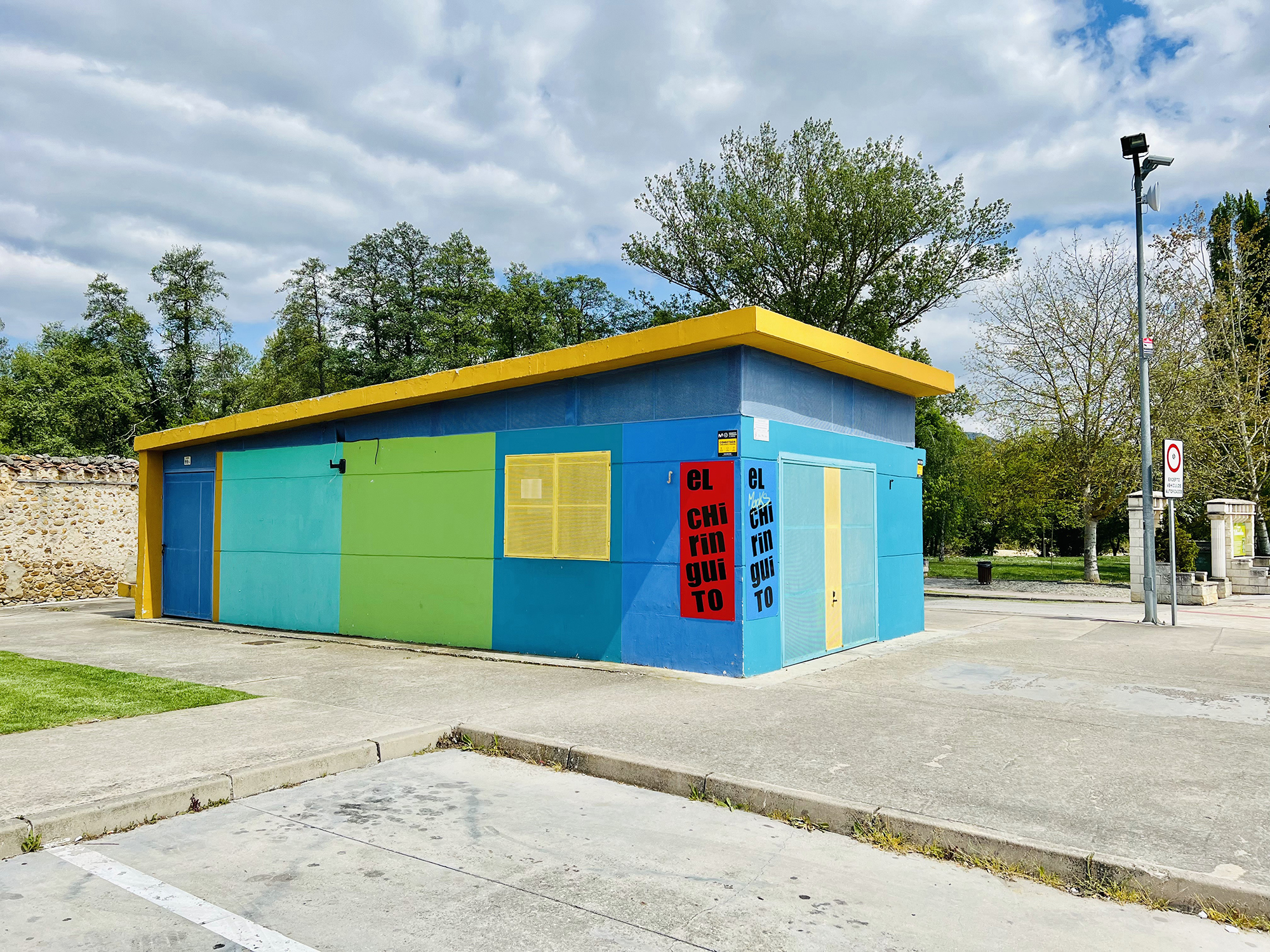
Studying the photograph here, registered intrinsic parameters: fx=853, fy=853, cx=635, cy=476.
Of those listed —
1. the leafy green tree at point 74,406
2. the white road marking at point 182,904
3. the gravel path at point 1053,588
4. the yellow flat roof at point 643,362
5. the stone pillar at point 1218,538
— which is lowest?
the gravel path at point 1053,588

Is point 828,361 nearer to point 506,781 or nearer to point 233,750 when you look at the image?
point 506,781

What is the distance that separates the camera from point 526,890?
4.19m

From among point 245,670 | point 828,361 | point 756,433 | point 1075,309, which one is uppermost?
point 1075,309

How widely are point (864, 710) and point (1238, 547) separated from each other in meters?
21.4

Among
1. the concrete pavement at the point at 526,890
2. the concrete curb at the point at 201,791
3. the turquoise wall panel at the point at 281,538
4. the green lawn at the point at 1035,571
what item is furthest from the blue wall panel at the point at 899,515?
the green lawn at the point at 1035,571

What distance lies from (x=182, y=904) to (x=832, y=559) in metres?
8.64

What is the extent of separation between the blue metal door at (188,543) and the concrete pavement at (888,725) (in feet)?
14.8

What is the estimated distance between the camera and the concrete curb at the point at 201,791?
16.1ft

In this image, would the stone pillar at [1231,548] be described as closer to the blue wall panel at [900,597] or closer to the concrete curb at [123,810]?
the blue wall panel at [900,597]

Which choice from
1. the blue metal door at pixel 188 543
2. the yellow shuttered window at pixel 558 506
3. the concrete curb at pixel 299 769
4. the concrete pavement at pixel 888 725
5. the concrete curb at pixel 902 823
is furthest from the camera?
the blue metal door at pixel 188 543

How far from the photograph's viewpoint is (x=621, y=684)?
907 cm

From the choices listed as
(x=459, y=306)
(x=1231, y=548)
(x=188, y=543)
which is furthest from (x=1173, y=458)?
(x=459, y=306)

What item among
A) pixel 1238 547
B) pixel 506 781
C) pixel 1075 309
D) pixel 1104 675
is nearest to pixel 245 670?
pixel 506 781

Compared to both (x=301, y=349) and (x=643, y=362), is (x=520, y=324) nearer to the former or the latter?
(x=301, y=349)
